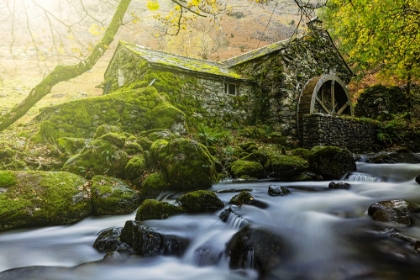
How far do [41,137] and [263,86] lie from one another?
1002cm

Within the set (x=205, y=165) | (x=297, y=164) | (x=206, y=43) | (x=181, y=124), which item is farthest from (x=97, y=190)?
(x=206, y=43)

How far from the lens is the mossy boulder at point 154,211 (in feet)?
14.7

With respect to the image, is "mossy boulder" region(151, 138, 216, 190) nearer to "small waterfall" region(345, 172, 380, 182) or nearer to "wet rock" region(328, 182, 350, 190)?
"wet rock" region(328, 182, 350, 190)

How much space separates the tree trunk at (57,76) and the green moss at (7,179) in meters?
1.27

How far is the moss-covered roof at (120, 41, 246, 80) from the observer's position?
38.6ft

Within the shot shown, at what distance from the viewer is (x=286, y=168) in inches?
310

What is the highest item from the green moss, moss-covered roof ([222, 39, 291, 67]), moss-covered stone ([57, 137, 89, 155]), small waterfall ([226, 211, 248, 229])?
moss-covered roof ([222, 39, 291, 67])

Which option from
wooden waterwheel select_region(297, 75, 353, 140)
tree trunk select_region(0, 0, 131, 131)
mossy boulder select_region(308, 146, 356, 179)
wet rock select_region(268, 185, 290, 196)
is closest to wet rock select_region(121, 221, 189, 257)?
tree trunk select_region(0, 0, 131, 131)

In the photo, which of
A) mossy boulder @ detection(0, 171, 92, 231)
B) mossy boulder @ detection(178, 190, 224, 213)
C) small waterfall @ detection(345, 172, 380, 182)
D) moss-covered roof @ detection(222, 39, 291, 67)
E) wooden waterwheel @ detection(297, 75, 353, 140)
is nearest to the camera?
mossy boulder @ detection(0, 171, 92, 231)

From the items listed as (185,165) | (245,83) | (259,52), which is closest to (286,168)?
(185,165)

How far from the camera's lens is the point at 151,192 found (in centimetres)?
571

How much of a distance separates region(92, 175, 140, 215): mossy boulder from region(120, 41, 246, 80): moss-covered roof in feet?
23.8

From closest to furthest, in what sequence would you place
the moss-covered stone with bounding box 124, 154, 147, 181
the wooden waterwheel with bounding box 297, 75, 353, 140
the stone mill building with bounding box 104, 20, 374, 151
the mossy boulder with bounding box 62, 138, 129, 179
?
1. the mossy boulder with bounding box 62, 138, 129, 179
2. the moss-covered stone with bounding box 124, 154, 147, 181
3. the stone mill building with bounding box 104, 20, 374, 151
4. the wooden waterwheel with bounding box 297, 75, 353, 140

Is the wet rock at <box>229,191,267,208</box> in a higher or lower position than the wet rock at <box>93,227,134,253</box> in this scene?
higher
